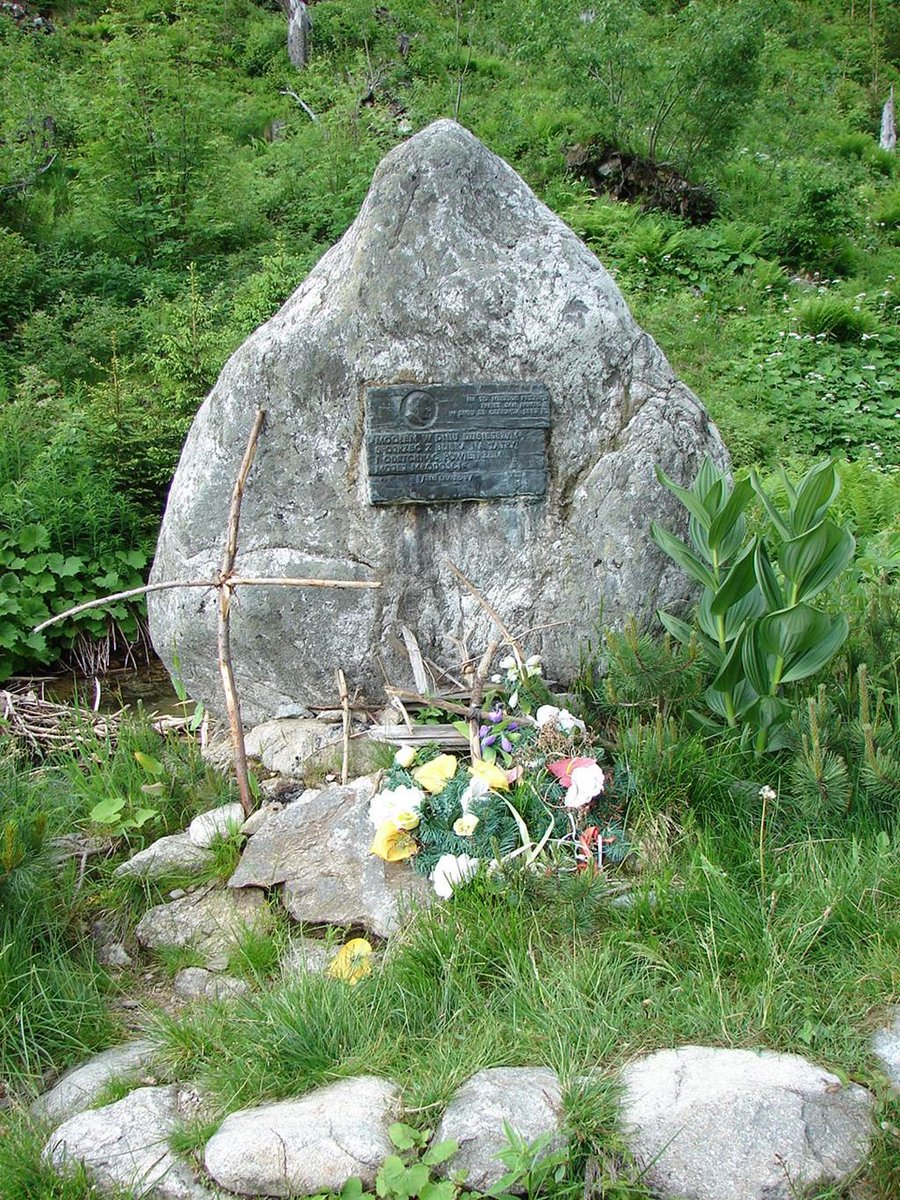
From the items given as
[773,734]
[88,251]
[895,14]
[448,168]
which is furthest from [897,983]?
[895,14]

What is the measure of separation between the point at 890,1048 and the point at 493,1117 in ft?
3.15

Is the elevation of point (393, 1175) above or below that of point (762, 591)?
below

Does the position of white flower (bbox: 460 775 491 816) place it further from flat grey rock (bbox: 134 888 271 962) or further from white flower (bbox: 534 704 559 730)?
flat grey rock (bbox: 134 888 271 962)

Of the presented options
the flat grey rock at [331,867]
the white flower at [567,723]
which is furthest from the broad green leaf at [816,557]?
the flat grey rock at [331,867]

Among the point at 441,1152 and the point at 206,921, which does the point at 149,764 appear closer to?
the point at 206,921

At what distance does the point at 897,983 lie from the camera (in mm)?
2527

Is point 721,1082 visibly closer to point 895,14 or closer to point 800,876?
point 800,876

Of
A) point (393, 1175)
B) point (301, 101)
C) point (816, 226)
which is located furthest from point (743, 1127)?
point (301, 101)

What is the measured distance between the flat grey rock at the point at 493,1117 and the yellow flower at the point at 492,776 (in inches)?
37.9

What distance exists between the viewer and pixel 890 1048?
2406 millimetres

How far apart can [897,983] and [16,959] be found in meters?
2.35

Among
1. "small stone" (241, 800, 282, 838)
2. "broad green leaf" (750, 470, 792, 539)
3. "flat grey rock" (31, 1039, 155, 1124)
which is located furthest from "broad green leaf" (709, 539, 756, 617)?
"flat grey rock" (31, 1039, 155, 1124)

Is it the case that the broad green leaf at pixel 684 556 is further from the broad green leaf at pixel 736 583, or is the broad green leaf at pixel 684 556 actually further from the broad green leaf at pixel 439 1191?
the broad green leaf at pixel 439 1191

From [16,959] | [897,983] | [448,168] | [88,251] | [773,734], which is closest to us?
[897,983]
